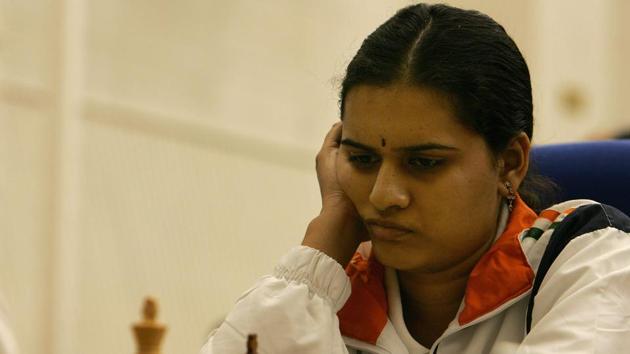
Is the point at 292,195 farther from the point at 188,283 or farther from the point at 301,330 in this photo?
the point at 301,330

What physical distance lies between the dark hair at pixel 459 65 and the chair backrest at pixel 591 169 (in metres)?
0.33

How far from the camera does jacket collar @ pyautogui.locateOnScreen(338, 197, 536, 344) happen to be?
6.14 feet

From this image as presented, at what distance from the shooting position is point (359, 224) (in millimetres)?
2123

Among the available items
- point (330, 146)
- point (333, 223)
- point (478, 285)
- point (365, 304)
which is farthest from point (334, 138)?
point (478, 285)

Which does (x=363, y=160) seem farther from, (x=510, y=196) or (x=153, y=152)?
(x=153, y=152)

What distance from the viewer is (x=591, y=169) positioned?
2.29m

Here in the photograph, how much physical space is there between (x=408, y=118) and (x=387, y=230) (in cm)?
20

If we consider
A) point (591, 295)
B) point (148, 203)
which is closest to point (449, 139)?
point (591, 295)

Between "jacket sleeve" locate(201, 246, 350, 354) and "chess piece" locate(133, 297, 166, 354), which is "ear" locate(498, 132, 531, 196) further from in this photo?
"chess piece" locate(133, 297, 166, 354)

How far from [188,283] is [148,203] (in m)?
0.46

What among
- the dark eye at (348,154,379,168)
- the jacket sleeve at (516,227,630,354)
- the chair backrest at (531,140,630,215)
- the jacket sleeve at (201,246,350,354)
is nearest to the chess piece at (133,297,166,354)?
the jacket sleeve at (201,246,350,354)

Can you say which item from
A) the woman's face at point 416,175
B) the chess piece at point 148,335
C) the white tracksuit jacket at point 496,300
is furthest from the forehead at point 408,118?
the chess piece at point 148,335

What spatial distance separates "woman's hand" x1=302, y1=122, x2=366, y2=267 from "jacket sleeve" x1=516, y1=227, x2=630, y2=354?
1.33ft

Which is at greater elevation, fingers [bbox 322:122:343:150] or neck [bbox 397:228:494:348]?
fingers [bbox 322:122:343:150]
